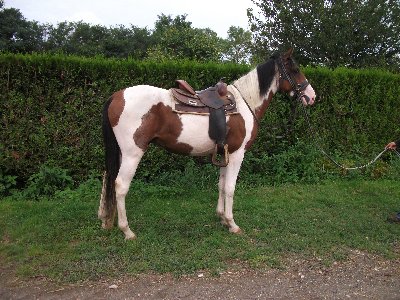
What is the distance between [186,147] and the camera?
4.62 meters

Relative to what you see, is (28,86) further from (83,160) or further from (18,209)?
(18,209)

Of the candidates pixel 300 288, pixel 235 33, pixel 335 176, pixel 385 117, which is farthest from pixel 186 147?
pixel 235 33

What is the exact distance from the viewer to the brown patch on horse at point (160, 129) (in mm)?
4363

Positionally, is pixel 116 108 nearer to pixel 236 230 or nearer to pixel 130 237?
pixel 130 237

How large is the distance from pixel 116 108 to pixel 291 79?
7.56 ft

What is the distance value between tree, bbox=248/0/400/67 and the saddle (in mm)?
11874

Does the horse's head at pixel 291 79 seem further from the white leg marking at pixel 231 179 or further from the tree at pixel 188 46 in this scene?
the tree at pixel 188 46

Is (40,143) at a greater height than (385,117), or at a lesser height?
lesser

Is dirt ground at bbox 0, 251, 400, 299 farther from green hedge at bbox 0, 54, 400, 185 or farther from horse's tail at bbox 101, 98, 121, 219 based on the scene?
green hedge at bbox 0, 54, 400, 185

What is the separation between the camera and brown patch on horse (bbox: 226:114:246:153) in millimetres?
4684

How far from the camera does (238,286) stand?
11.8 feet

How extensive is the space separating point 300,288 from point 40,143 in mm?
4691

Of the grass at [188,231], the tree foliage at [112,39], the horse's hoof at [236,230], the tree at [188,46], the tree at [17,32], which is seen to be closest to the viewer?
the grass at [188,231]

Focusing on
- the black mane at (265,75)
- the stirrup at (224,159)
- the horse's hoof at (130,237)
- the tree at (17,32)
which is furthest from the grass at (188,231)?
the tree at (17,32)
